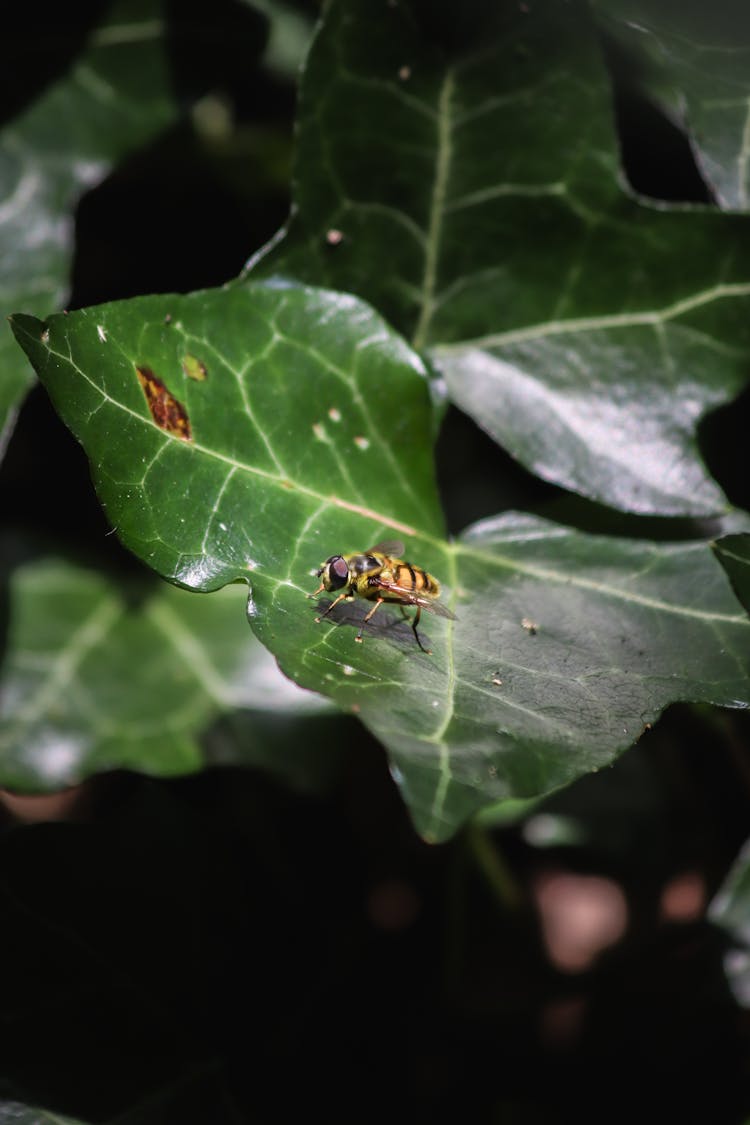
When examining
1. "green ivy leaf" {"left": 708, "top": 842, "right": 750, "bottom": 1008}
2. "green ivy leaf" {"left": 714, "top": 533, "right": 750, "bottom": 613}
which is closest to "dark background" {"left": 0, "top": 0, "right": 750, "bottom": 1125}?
"green ivy leaf" {"left": 708, "top": 842, "right": 750, "bottom": 1008}

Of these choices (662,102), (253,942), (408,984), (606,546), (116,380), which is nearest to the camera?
(116,380)

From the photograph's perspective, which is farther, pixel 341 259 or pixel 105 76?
pixel 105 76

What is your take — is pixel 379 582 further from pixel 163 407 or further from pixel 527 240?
pixel 527 240

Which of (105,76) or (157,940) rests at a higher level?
(105,76)

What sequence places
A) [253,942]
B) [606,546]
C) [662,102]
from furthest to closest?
[253,942] → [662,102] → [606,546]

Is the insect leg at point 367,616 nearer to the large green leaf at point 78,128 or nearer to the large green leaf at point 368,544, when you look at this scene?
the large green leaf at point 368,544

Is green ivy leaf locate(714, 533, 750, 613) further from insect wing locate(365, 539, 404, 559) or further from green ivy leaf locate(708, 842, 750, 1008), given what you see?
green ivy leaf locate(708, 842, 750, 1008)

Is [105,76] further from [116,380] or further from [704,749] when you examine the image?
[704,749]

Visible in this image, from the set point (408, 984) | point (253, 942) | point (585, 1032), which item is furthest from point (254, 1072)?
point (585, 1032)
